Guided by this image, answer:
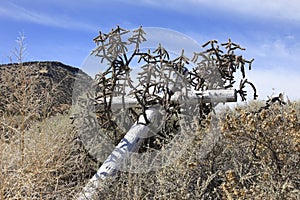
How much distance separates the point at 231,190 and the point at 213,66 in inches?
81.9

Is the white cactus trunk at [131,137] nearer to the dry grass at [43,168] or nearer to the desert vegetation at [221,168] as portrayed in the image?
the desert vegetation at [221,168]

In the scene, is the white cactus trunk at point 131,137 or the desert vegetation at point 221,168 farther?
the white cactus trunk at point 131,137

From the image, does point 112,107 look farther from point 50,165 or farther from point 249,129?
point 249,129

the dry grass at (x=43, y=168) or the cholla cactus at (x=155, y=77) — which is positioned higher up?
the cholla cactus at (x=155, y=77)

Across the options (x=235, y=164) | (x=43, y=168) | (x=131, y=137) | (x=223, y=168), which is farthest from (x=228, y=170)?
(x=43, y=168)

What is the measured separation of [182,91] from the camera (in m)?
4.18

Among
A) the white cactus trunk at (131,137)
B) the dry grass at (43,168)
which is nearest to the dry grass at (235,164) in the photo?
the white cactus trunk at (131,137)

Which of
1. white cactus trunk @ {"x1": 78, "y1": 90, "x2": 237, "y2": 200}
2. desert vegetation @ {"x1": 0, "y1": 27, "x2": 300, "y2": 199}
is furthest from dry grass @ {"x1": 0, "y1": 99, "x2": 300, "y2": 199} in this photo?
white cactus trunk @ {"x1": 78, "y1": 90, "x2": 237, "y2": 200}

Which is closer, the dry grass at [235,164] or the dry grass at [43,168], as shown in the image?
the dry grass at [235,164]

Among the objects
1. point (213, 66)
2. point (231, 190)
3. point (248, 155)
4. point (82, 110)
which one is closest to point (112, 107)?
point (82, 110)

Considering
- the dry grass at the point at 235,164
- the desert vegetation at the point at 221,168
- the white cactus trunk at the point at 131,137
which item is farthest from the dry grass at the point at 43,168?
the dry grass at the point at 235,164

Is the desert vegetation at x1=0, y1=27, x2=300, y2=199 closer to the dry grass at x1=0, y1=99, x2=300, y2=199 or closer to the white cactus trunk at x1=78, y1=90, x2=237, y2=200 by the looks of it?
the dry grass at x1=0, y1=99, x2=300, y2=199

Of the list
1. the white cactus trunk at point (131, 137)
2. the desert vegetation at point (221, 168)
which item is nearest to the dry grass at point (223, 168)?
the desert vegetation at point (221, 168)

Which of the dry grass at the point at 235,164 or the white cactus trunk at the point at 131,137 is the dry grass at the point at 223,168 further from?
the white cactus trunk at the point at 131,137
